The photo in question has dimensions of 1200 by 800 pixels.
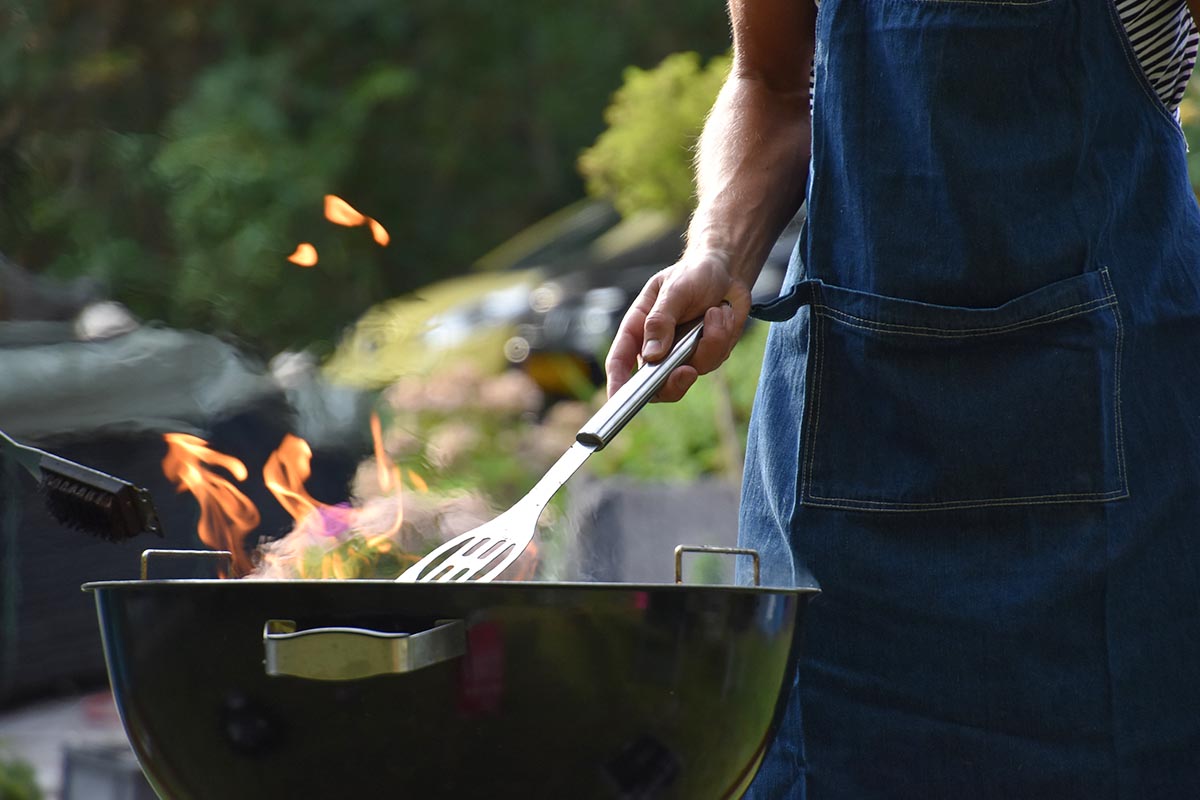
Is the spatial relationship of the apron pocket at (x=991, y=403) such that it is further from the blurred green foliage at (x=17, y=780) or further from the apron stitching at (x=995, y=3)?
the blurred green foliage at (x=17, y=780)

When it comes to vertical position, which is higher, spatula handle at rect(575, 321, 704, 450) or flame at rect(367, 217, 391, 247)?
flame at rect(367, 217, 391, 247)

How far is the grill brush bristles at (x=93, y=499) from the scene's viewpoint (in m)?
0.85

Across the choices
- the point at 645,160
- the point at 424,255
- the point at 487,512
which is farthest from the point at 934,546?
the point at 424,255

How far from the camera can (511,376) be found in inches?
172

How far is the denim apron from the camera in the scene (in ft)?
3.01

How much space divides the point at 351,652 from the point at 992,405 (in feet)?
1.64

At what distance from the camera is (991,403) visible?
0.93 m

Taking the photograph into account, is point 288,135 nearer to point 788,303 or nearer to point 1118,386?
point 788,303

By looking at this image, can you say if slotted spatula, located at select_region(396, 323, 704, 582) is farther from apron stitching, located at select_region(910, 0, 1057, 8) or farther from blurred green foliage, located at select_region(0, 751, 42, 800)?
blurred green foliage, located at select_region(0, 751, 42, 800)

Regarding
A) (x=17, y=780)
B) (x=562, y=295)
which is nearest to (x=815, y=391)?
(x=17, y=780)

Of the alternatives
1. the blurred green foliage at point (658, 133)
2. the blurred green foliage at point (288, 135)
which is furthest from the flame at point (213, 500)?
the blurred green foliage at point (658, 133)

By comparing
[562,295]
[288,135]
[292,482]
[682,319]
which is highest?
[288,135]

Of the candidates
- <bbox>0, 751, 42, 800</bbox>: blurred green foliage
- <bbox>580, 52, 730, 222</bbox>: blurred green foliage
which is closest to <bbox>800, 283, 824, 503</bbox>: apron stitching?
<bbox>0, 751, 42, 800</bbox>: blurred green foliage

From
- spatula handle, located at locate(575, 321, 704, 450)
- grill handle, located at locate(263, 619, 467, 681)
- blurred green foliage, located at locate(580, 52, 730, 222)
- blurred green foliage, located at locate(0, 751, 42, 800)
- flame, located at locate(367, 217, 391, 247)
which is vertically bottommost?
blurred green foliage, located at locate(0, 751, 42, 800)
